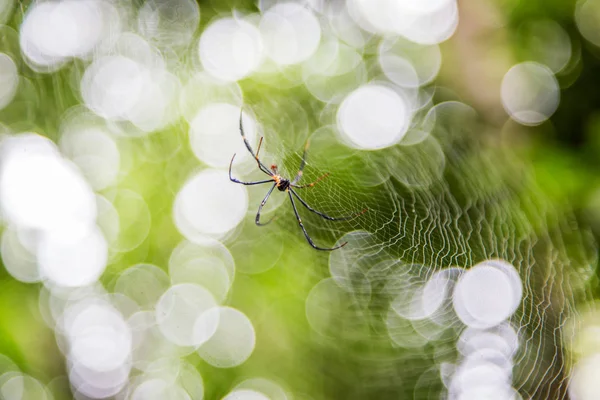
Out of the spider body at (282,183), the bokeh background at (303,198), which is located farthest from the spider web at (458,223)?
the spider body at (282,183)

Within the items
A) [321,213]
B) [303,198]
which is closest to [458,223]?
[321,213]

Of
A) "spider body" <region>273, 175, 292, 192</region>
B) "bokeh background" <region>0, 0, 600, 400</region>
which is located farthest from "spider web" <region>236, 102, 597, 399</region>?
"spider body" <region>273, 175, 292, 192</region>

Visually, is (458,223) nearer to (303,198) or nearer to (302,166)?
(302,166)

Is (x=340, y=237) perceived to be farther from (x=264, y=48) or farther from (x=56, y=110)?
(x=56, y=110)

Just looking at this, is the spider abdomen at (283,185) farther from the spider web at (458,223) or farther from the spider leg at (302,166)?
the spider web at (458,223)

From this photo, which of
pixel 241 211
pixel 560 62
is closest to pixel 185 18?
pixel 241 211

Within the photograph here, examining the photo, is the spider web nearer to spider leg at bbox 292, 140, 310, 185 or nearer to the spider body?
spider leg at bbox 292, 140, 310, 185

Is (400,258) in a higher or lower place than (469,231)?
lower
